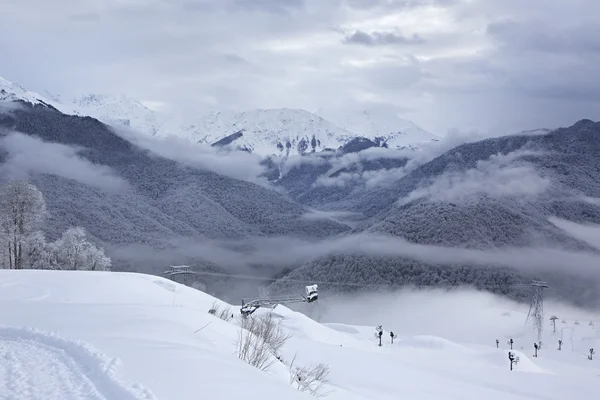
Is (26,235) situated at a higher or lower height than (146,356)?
higher

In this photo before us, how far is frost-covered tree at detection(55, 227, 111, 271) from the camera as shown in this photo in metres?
53.8

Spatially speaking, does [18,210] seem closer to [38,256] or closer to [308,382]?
[38,256]

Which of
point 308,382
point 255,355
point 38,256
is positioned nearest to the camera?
point 255,355

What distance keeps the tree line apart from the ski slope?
54.9 feet

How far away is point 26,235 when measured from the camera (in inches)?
1745

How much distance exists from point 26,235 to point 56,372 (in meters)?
37.0

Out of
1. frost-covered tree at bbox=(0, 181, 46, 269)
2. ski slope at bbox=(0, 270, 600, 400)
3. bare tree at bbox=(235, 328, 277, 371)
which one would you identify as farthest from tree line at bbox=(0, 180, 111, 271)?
bare tree at bbox=(235, 328, 277, 371)

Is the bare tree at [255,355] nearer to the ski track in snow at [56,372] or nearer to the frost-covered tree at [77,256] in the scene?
the ski track in snow at [56,372]

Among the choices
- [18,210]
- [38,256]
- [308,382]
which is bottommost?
[308,382]

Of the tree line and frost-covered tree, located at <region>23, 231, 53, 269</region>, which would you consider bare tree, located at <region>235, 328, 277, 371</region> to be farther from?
frost-covered tree, located at <region>23, 231, 53, 269</region>

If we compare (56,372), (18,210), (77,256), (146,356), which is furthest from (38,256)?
(56,372)

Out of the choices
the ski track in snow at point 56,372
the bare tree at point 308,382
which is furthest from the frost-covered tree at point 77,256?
the ski track in snow at point 56,372

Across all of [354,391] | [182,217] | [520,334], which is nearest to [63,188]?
[182,217]

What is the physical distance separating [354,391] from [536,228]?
16848 cm
